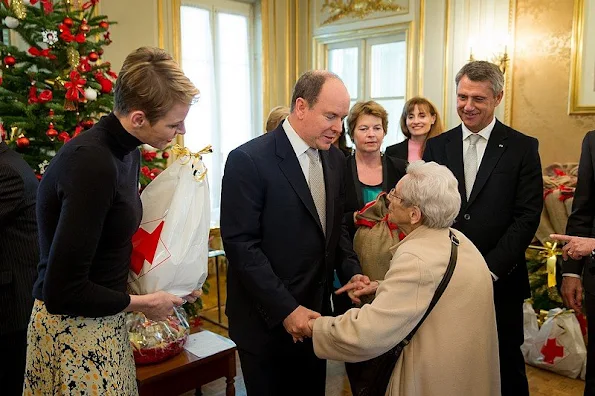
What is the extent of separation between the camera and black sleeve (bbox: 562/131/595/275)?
2.20 m

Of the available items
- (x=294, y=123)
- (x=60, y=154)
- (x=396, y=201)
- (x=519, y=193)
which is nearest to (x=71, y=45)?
(x=294, y=123)

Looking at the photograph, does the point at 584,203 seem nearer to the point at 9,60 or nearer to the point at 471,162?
the point at 471,162

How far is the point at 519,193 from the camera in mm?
→ 2303

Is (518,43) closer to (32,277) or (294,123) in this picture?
(294,123)

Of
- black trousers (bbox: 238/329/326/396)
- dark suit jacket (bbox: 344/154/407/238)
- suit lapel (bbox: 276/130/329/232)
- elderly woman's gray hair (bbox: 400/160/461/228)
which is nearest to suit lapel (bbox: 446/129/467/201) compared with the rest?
dark suit jacket (bbox: 344/154/407/238)

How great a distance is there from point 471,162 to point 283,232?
1.10 m

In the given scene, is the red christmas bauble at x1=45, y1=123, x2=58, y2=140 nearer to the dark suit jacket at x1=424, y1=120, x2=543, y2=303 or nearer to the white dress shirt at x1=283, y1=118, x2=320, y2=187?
the white dress shirt at x1=283, y1=118, x2=320, y2=187

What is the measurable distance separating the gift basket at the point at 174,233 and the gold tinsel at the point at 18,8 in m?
2.21

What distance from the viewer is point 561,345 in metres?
3.34

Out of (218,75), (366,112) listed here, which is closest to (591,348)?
(366,112)

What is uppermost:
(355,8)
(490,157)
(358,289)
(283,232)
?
(355,8)

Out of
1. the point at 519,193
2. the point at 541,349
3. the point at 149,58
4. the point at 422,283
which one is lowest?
the point at 541,349

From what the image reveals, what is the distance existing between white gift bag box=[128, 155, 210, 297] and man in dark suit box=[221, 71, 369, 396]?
0.16 m

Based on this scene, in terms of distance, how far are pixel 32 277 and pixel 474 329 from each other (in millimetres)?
1769
